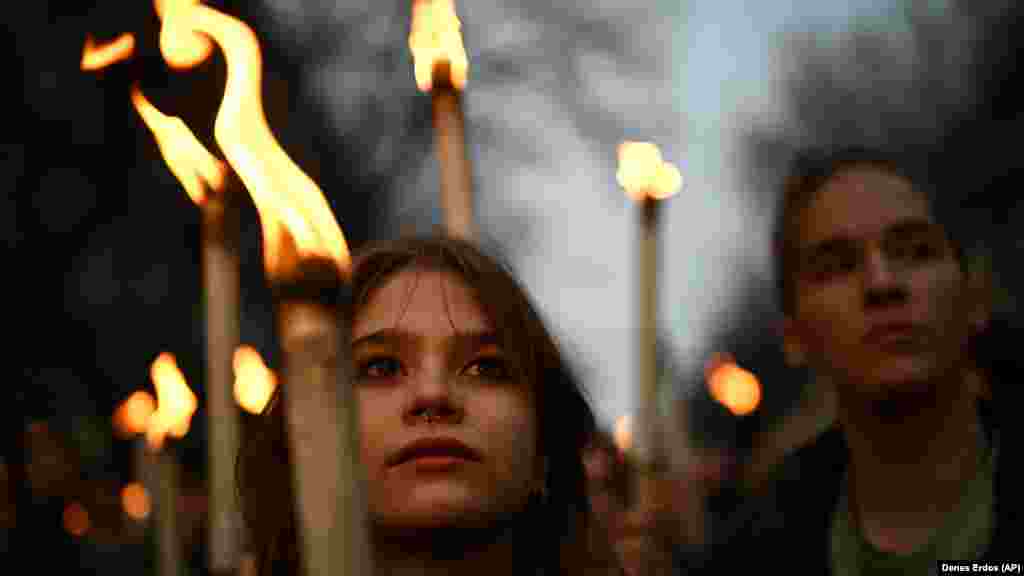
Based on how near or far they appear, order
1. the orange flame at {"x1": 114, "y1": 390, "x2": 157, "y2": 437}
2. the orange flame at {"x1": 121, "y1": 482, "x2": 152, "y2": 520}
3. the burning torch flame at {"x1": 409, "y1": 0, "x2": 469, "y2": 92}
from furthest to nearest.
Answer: the orange flame at {"x1": 121, "y1": 482, "x2": 152, "y2": 520} < the orange flame at {"x1": 114, "y1": 390, "x2": 157, "y2": 437} < the burning torch flame at {"x1": 409, "y1": 0, "x2": 469, "y2": 92}

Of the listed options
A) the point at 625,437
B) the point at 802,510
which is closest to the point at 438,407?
the point at 802,510

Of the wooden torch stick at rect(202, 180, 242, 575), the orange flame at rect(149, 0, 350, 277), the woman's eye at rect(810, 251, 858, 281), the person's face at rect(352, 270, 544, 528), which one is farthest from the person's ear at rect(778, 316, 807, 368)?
the orange flame at rect(149, 0, 350, 277)

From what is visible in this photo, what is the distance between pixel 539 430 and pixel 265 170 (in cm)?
126

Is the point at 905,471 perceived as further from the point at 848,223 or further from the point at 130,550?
the point at 130,550

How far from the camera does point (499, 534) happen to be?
229 centimetres

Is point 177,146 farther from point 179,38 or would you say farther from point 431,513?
point 431,513

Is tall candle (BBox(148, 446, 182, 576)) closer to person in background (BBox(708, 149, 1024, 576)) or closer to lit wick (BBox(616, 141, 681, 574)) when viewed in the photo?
lit wick (BBox(616, 141, 681, 574))

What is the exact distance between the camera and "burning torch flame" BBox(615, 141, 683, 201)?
132 inches

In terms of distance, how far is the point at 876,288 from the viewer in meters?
2.86

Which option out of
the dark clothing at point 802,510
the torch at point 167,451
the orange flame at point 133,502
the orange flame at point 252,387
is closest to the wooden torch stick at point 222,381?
the orange flame at point 252,387

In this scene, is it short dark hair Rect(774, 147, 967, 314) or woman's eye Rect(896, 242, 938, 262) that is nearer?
woman's eye Rect(896, 242, 938, 262)

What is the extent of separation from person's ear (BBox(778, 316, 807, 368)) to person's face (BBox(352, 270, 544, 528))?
2.70 ft

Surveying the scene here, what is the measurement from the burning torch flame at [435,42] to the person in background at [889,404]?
86cm

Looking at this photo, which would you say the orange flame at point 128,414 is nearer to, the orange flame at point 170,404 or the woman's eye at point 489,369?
the orange flame at point 170,404
